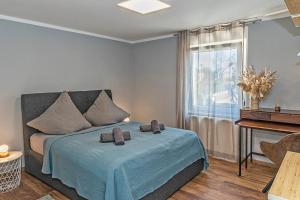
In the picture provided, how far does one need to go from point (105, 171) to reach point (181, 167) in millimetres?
1129

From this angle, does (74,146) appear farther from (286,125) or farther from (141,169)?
(286,125)

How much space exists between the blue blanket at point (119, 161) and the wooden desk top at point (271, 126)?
0.76m

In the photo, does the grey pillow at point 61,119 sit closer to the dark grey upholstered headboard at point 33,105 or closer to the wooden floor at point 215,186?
the dark grey upholstered headboard at point 33,105

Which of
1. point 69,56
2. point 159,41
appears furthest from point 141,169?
point 159,41

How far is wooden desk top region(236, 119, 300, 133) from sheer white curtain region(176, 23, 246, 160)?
0.57m

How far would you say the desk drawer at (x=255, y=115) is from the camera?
118 inches

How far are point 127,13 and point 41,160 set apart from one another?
7.86 ft

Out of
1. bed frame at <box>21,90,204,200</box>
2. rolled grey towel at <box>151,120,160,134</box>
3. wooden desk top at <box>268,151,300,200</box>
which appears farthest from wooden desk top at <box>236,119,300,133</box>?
wooden desk top at <box>268,151,300,200</box>

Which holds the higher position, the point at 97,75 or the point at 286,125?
the point at 97,75

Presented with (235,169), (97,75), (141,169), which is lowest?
(235,169)

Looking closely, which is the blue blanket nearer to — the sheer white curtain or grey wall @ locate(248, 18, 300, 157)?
the sheer white curtain

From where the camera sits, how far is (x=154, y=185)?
91.4 inches

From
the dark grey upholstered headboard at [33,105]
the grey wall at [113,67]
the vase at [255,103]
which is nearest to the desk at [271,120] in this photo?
the vase at [255,103]

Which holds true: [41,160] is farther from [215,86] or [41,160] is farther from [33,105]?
[215,86]
